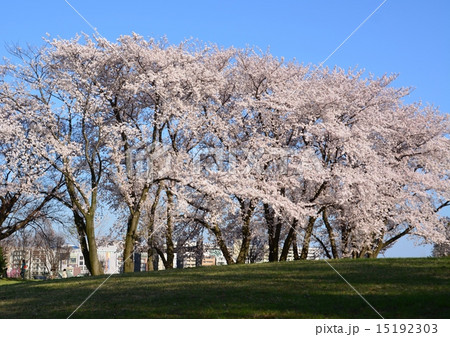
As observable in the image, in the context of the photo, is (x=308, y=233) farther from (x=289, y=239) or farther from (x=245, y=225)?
(x=245, y=225)

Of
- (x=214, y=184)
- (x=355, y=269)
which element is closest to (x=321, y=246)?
(x=214, y=184)

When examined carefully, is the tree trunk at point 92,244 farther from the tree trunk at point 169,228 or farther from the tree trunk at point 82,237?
the tree trunk at point 169,228

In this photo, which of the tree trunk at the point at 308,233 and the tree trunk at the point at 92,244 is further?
the tree trunk at the point at 308,233

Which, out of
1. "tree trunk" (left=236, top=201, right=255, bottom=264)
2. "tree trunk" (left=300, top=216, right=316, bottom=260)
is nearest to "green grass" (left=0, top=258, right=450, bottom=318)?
"tree trunk" (left=236, top=201, right=255, bottom=264)

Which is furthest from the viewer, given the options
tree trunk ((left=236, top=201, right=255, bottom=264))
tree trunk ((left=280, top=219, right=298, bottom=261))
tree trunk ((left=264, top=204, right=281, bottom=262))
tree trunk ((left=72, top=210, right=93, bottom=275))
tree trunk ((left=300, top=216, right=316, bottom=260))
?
tree trunk ((left=300, top=216, right=316, bottom=260))

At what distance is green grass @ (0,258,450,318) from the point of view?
12.6 metres

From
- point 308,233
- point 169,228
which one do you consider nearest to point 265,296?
point 169,228

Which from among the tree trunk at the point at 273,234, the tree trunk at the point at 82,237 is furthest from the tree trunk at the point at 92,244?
the tree trunk at the point at 273,234

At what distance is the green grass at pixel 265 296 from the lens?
497 inches

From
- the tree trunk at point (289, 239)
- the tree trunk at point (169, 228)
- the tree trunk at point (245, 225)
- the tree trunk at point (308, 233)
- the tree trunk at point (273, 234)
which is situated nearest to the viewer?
→ the tree trunk at point (169, 228)

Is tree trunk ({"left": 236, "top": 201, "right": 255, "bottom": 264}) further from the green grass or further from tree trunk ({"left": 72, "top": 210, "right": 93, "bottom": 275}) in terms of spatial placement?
the green grass

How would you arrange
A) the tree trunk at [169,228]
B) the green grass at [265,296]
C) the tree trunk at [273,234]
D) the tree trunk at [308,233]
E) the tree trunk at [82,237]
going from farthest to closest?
the tree trunk at [308,233], the tree trunk at [273,234], the tree trunk at [169,228], the tree trunk at [82,237], the green grass at [265,296]

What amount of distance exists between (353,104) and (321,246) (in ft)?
55.3

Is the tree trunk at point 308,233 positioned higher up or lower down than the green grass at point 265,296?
higher up
